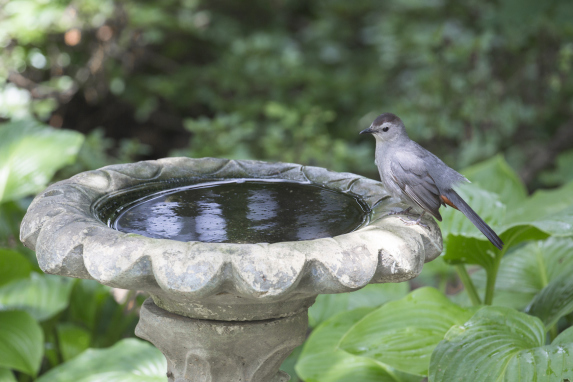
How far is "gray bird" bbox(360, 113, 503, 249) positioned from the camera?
197 cm

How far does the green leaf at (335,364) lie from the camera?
2.54 m

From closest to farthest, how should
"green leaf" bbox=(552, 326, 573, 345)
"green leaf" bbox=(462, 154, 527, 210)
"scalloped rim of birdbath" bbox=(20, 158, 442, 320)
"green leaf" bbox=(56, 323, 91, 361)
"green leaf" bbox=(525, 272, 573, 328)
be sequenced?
1. "scalloped rim of birdbath" bbox=(20, 158, 442, 320)
2. "green leaf" bbox=(552, 326, 573, 345)
3. "green leaf" bbox=(525, 272, 573, 328)
4. "green leaf" bbox=(56, 323, 91, 361)
5. "green leaf" bbox=(462, 154, 527, 210)

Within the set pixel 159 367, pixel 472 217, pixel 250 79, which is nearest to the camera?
pixel 472 217

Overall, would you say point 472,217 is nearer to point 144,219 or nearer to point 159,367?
point 144,219

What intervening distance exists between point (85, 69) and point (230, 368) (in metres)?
4.29

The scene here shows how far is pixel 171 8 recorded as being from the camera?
578 centimetres

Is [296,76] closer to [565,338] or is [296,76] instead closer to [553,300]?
[553,300]

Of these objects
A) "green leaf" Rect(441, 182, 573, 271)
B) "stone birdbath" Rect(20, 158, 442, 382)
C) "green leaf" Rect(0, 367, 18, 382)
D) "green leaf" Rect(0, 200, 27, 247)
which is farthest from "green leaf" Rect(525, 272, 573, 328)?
"green leaf" Rect(0, 200, 27, 247)

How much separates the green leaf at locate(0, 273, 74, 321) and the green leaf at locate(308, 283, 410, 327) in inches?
53.3

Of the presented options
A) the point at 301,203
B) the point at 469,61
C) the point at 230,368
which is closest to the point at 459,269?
the point at 301,203

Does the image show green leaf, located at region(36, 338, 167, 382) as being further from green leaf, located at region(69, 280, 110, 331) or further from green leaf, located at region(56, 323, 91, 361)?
green leaf, located at region(69, 280, 110, 331)

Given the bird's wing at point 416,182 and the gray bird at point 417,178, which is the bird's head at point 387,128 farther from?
the bird's wing at point 416,182

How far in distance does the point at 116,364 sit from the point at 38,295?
76 cm

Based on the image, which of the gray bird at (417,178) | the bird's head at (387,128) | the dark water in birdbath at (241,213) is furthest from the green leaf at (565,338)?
the bird's head at (387,128)
